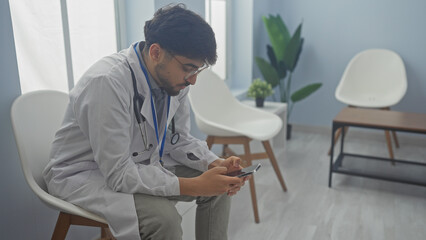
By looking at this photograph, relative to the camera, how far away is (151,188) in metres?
1.24

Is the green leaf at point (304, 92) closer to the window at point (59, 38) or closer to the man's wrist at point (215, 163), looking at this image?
the window at point (59, 38)

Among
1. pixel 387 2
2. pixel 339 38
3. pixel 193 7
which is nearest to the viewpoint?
pixel 193 7

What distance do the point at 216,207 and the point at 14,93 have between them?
85cm

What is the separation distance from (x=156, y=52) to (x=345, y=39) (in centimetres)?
289

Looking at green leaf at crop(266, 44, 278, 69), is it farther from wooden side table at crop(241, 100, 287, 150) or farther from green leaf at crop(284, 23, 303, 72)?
wooden side table at crop(241, 100, 287, 150)

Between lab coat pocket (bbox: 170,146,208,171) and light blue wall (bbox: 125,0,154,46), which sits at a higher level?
light blue wall (bbox: 125,0,154,46)

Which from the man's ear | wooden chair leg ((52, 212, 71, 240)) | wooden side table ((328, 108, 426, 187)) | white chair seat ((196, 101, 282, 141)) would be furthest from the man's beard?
wooden side table ((328, 108, 426, 187))

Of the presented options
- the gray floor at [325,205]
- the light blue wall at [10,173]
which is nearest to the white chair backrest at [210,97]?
the gray floor at [325,205]

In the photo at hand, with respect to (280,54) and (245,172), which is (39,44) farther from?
(280,54)

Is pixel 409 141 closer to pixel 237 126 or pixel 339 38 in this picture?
pixel 339 38

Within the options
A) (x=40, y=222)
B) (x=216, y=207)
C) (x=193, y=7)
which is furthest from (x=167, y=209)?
(x=193, y=7)

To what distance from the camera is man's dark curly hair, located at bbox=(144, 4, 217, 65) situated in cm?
120

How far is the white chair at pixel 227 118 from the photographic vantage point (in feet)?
7.43

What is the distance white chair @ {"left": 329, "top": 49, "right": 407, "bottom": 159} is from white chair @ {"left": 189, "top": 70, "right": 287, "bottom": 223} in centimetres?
113
